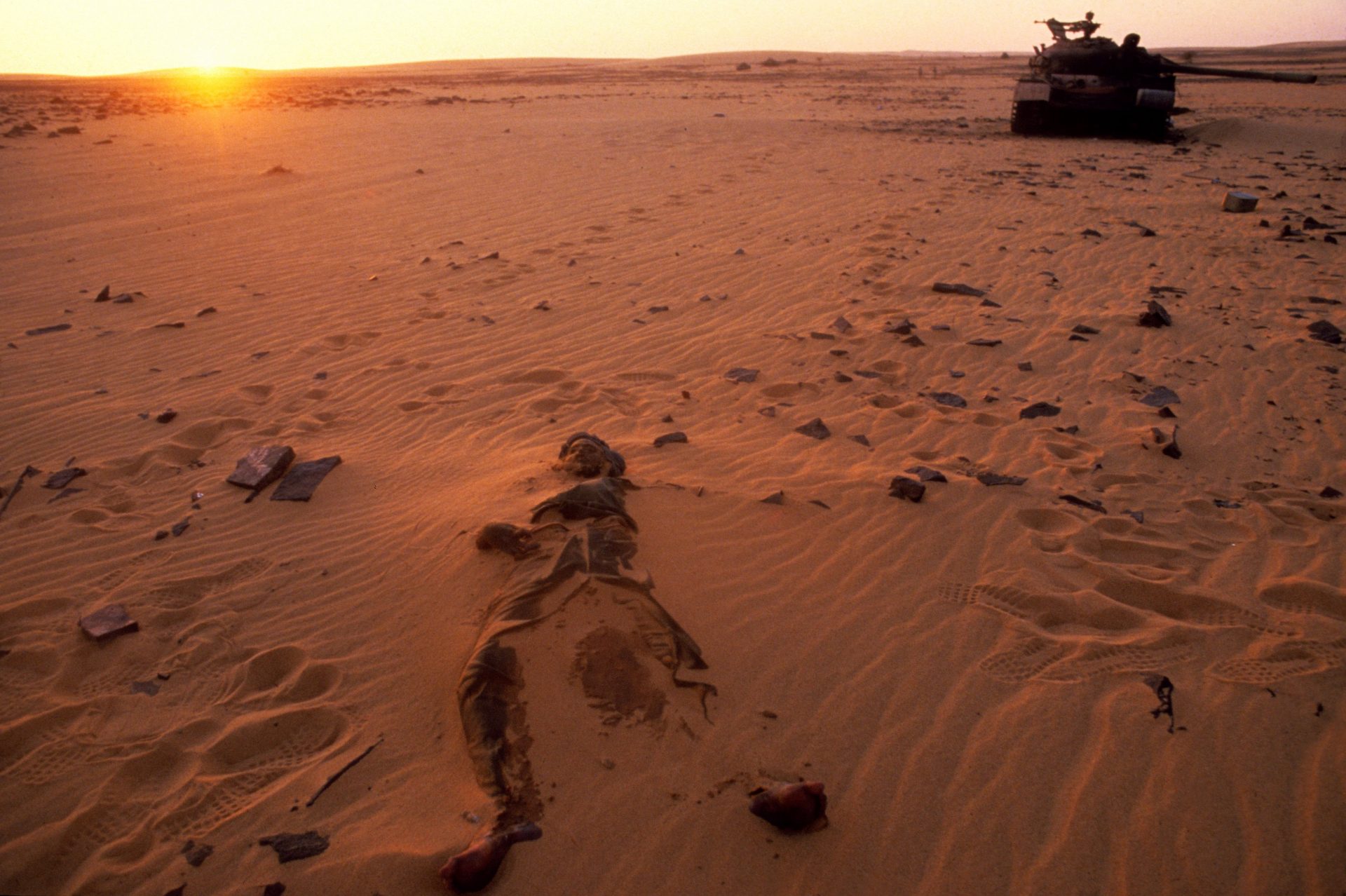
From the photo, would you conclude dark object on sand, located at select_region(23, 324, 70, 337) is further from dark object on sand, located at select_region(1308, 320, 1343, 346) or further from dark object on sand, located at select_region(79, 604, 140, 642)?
dark object on sand, located at select_region(1308, 320, 1343, 346)

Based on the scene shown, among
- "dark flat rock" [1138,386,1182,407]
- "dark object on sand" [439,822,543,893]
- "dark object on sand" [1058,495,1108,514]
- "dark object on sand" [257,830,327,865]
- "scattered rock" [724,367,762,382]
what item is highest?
"scattered rock" [724,367,762,382]

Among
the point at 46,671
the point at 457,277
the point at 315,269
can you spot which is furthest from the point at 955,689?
the point at 315,269

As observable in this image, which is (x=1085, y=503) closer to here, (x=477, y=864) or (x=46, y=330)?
(x=477, y=864)

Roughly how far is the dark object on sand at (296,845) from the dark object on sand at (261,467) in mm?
2157

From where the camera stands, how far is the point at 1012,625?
2885 millimetres

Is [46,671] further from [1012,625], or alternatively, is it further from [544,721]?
[1012,625]

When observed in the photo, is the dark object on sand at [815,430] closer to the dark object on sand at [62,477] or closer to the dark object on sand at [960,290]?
the dark object on sand at [960,290]

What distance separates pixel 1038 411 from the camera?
4523 millimetres

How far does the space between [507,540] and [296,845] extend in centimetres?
136

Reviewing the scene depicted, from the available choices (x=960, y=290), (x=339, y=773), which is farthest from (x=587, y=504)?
(x=960, y=290)

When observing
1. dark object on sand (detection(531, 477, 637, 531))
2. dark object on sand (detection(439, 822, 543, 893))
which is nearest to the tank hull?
dark object on sand (detection(531, 477, 637, 531))

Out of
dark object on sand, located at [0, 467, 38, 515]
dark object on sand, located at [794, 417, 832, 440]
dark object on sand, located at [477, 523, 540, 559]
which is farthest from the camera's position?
dark object on sand, located at [794, 417, 832, 440]

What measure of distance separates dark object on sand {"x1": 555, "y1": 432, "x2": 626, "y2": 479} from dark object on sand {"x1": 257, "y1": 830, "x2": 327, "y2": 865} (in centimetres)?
192

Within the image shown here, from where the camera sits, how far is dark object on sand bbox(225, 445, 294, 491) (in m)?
3.84
